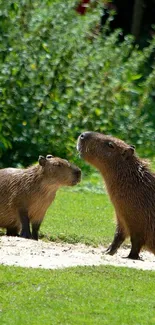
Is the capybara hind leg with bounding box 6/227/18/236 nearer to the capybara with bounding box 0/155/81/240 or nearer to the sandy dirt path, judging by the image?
the capybara with bounding box 0/155/81/240

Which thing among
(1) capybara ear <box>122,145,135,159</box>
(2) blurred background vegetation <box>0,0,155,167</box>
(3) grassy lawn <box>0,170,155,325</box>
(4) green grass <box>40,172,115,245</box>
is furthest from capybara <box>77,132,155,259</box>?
(2) blurred background vegetation <box>0,0,155,167</box>

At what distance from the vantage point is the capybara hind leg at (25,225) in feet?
35.1

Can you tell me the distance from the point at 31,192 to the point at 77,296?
327 cm

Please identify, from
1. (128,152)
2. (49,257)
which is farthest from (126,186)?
(49,257)

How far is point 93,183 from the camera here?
1510cm

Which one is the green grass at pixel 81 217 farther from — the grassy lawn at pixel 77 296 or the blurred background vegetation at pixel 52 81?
the grassy lawn at pixel 77 296

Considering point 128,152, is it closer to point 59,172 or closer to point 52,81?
point 59,172

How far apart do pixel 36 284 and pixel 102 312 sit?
0.77 m

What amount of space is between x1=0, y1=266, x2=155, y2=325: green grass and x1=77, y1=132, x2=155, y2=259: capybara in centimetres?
99

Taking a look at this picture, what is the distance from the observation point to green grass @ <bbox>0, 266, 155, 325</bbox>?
7.20 m

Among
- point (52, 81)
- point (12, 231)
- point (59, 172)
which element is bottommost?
Answer: point (52, 81)

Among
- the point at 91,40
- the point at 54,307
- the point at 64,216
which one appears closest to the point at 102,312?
the point at 54,307

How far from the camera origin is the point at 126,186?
9727 millimetres

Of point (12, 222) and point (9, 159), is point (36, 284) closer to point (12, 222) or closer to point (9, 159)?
point (12, 222)
